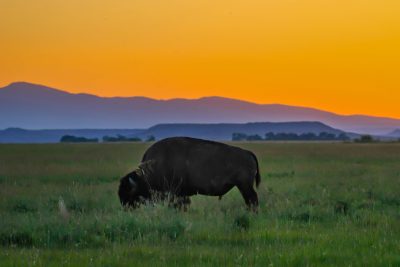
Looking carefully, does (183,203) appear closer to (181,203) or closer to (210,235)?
(181,203)

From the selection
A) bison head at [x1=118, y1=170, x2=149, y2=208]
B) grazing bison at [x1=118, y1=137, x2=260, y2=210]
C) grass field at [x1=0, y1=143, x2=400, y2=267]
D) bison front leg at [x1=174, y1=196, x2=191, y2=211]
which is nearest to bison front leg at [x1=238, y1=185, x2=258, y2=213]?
grazing bison at [x1=118, y1=137, x2=260, y2=210]

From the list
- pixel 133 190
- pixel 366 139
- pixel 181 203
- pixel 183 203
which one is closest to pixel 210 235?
pixel 181 203

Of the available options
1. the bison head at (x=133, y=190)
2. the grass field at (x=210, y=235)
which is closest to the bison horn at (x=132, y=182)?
the bison head at (x=133, y=190)

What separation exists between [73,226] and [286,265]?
14.2 ft

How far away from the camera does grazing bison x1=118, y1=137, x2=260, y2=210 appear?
15.4 m

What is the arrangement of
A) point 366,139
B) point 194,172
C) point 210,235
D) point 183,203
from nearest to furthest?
point 210,235, point 183,203, point 194,172, point 366,139

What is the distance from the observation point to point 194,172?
15477mm

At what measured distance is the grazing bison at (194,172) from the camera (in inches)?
604

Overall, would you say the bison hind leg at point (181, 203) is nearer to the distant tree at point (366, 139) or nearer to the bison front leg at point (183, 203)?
the bison front leg at point (183, 203)

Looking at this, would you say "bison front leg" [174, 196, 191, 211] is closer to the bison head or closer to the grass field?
the grass field

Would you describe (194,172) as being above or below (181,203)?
above

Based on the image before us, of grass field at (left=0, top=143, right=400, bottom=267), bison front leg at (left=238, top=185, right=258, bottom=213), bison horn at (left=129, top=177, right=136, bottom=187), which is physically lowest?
grass field at (left=0, top=143, right=400, bottom=267)

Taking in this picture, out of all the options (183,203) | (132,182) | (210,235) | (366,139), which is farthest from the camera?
(366,139)

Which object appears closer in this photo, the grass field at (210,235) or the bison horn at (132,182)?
the grass field at (210,235)
